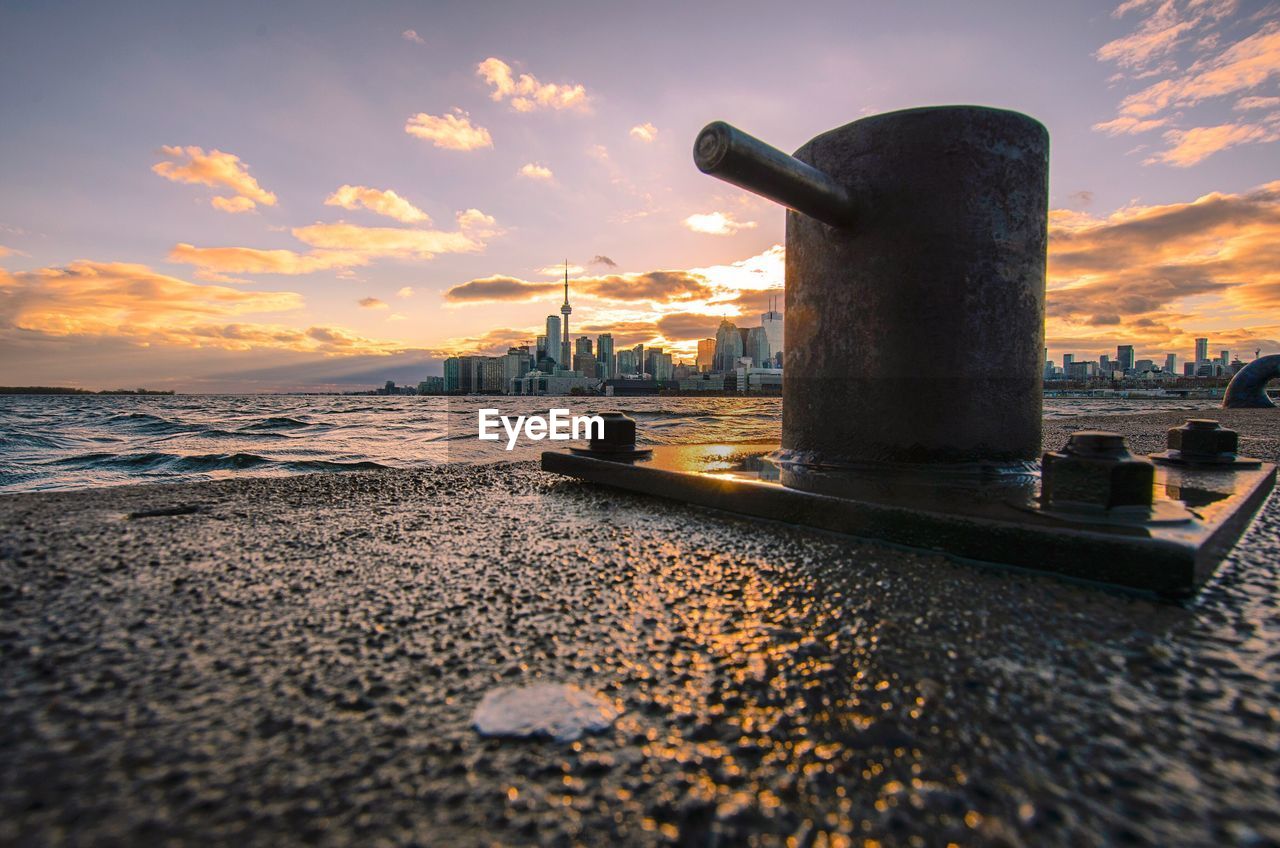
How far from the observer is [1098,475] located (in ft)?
5.44

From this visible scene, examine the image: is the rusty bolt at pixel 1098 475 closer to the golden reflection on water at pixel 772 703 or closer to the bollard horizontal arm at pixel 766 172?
the golden reflection on water at pixel 772 703

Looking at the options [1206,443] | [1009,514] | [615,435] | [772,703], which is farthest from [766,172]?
[1206,443]

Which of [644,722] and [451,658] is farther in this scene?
[451,658]

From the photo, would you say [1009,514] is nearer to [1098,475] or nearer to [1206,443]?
[1098,475]

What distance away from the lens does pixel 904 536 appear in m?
1.77

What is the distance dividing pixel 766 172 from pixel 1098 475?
1451mm

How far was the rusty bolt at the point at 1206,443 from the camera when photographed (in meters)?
2.82

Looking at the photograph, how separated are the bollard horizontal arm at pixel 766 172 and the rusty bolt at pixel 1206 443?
2.13 m

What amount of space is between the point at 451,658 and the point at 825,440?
2.10m

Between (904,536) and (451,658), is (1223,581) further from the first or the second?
(451,658)

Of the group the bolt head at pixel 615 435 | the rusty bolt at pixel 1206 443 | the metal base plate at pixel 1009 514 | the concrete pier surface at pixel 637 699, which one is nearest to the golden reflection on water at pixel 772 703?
the concrete pier surface at pixel 637 699

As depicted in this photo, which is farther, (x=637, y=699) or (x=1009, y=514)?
(x=1009, y=514)

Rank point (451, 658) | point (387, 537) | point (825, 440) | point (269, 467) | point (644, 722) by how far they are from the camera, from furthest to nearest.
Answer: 1. point (269, 467)
2. point (825, 440)
3. point (387, 537)
4. point (451, 658)
5. point (644, 722)

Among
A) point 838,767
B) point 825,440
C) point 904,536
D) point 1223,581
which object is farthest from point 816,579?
point 825,440
